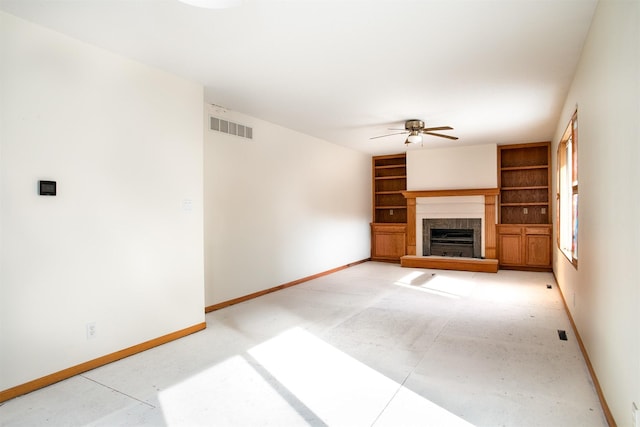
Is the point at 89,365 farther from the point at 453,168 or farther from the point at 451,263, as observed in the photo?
the point at 453,168

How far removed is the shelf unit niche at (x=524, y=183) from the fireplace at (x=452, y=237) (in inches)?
31.0

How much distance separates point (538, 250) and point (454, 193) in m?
1.93

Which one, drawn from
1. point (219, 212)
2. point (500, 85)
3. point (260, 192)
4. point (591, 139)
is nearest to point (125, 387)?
point (219, 212)

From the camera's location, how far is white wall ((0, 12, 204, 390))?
2.54 m

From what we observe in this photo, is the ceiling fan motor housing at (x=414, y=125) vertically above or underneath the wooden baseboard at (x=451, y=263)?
above

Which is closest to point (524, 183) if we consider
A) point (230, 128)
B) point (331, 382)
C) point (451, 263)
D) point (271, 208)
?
point (451, 263)

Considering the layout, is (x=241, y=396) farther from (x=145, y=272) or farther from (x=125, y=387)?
(x=145, y=272)

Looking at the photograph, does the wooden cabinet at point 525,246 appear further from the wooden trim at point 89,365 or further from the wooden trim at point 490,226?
the wooden trim at point 89,365

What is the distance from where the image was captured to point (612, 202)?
207cm

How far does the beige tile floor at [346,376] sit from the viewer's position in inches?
87.6

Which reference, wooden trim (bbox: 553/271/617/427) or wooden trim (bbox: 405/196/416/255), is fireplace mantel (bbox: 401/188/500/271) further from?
wooden trim (bbox: 553/271/617/427)

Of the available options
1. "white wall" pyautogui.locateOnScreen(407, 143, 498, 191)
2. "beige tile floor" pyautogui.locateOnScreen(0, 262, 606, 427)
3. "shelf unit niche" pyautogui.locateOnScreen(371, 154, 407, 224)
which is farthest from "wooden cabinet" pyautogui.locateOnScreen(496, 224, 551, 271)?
"beige tile floor" pyautogui.locateOnScreen(0, 262, 606, 427)

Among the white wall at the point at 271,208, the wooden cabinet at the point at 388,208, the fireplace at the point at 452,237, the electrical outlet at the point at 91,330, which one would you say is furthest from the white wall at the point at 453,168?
the electrical outlet at the point at 91,330

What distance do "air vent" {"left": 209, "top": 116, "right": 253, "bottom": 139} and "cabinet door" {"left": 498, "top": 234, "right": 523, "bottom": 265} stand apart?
5567 millimetres
